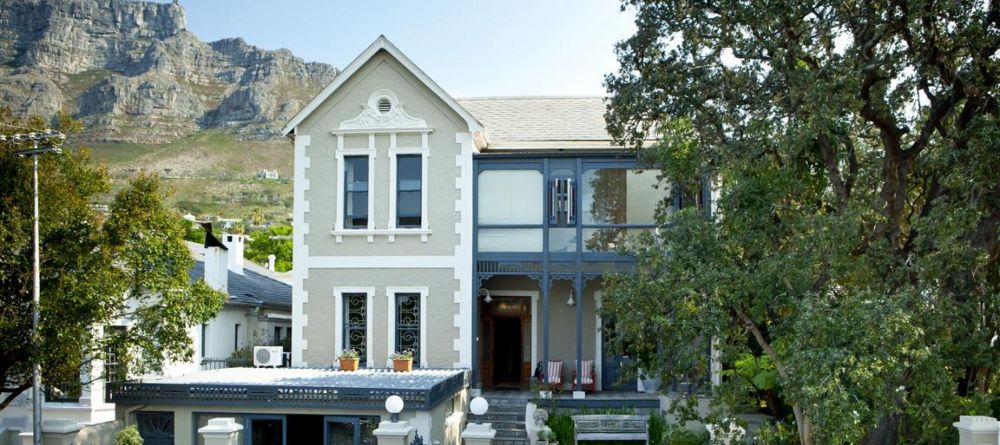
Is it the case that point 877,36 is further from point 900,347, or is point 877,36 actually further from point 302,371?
point 302,371

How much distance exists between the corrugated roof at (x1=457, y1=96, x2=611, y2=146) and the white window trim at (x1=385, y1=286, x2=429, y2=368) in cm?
417

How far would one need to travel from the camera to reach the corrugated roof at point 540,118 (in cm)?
2148

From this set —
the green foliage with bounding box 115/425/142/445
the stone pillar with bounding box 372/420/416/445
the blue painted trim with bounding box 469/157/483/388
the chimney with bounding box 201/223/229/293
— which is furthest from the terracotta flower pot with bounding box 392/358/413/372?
the chimney with bounding box 201/223/229/293

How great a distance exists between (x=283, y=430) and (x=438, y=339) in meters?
4.73

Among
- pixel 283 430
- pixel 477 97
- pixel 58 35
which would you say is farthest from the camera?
pixel 58 35

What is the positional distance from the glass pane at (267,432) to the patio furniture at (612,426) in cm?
549

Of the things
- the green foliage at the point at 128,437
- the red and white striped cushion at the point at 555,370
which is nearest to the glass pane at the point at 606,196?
the red and white striped cushion at the point at 555,370

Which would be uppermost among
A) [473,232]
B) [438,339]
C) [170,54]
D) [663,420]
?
Result: [170,54]

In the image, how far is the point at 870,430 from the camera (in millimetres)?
12750

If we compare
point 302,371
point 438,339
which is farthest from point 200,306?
point 438,339

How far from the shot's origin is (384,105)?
19984 mm

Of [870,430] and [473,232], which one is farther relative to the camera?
[473,232]

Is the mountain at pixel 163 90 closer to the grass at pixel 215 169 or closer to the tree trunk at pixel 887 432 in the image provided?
the grass at pixel 215 169

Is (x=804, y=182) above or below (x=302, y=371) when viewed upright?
above
